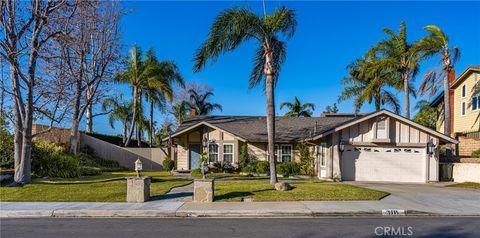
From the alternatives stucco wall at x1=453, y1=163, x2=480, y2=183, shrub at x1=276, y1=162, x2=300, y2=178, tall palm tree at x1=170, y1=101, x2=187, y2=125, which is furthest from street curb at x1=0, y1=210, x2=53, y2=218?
tall palm tree at x1=170, y1=101, x2=187, y2=125

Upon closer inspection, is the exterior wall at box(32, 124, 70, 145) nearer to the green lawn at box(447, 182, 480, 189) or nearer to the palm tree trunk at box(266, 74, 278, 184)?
the palm tree trunk at box(266, 74, 278, 184)

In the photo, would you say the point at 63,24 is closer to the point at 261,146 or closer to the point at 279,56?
the point at 279,56

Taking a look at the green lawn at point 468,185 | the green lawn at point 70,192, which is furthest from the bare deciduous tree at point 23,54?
the green lawn at point 468,185

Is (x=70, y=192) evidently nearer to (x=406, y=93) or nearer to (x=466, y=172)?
(x=466, y=172)

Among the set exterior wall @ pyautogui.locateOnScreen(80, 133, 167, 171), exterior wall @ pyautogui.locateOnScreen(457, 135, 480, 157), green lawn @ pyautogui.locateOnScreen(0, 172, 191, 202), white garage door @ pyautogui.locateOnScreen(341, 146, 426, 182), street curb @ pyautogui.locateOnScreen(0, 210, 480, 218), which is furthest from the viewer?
exterior wall @ pyautogui.locateOnScreen(80, 133, 167, 171)

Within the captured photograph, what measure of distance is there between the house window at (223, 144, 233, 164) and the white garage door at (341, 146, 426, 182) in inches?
284

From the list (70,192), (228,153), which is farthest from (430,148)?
(70,192)

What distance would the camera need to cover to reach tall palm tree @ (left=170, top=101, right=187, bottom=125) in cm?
4300

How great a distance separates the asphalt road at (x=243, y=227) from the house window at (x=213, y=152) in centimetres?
1450

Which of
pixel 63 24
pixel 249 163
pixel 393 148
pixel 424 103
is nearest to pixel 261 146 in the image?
pixel 249 163

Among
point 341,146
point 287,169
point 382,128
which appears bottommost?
point 287,169

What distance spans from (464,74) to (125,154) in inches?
1069

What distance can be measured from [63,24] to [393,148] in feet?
58.3

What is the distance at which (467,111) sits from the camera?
1118 inches
